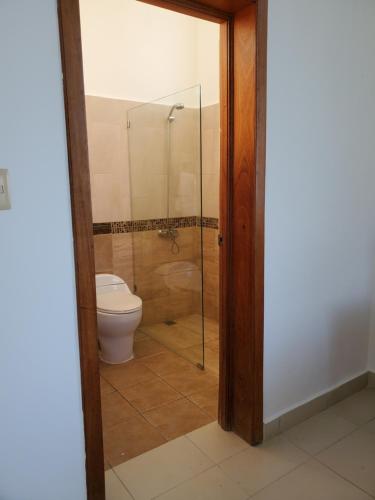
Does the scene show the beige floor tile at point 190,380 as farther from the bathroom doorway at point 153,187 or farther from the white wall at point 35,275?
the white wall at point 35,275

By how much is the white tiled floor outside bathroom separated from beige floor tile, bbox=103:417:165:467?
0.15 ft

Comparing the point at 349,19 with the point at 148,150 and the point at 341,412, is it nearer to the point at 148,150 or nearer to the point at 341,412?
the point at 148,150

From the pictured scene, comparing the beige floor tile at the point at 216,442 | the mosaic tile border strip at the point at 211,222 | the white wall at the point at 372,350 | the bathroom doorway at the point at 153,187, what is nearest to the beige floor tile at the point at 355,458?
the beige floor tile at the point at 216,442

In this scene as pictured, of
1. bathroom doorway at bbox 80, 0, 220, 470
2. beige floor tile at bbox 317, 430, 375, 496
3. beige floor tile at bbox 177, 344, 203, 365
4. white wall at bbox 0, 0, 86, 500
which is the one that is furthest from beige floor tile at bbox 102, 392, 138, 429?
beige floor tile at bbox 317, 430, 375, 496

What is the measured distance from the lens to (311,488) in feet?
5.47

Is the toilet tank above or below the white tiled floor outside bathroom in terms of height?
above

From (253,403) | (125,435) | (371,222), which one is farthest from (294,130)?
(125,435)

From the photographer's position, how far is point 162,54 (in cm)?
328

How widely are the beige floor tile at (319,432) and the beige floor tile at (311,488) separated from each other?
15cm

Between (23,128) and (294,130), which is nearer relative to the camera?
(23,128)

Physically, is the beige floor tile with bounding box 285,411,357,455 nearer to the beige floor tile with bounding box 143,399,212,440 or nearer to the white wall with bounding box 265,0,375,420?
the white wall with bounding box 265,0,375,420

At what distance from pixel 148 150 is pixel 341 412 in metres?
2.35

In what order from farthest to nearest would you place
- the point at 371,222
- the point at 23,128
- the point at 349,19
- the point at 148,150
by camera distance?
the point at 148,150
the point at 371,222
the point at 349,19
the point at 23,128

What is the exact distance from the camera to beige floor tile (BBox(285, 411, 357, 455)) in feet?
6.39
